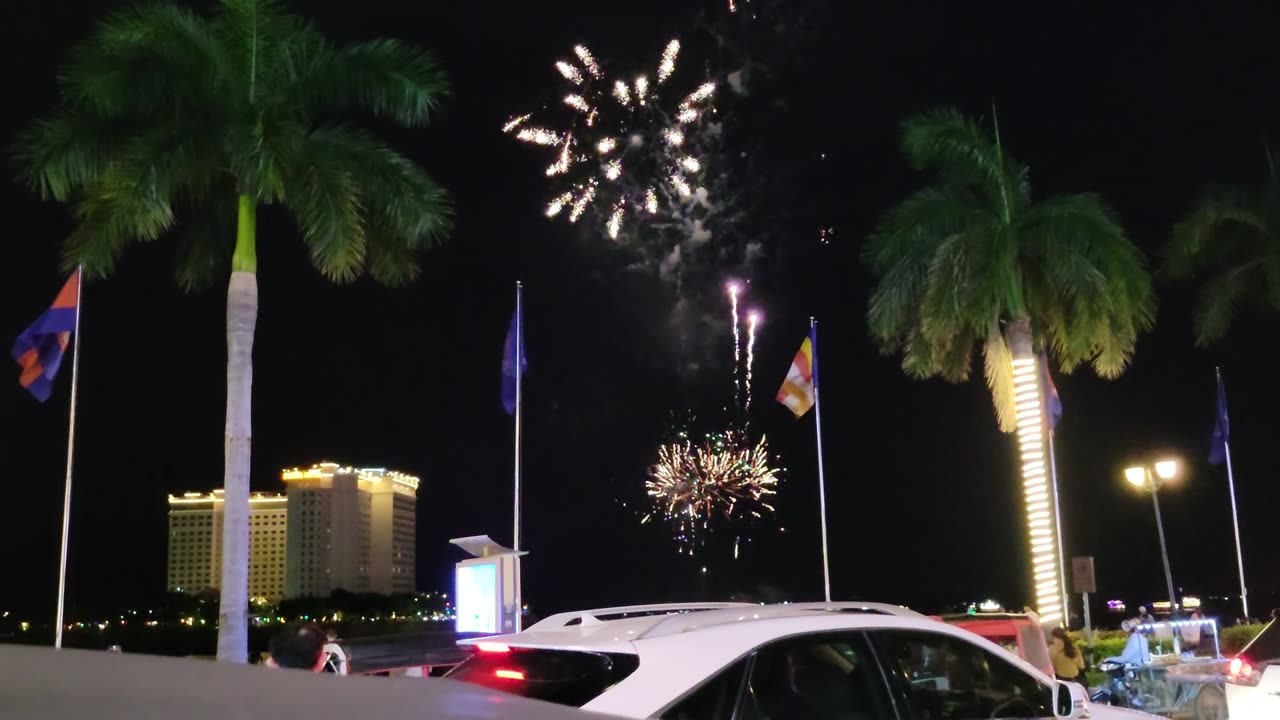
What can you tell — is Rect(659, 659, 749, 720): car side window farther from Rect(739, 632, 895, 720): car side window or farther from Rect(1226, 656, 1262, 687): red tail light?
Rect(1226, 656, 1262, 687): red tail light

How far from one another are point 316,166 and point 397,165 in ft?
4.28

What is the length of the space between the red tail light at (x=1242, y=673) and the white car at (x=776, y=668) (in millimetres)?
5136

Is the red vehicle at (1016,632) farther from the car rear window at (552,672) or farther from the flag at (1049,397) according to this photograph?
the flag at (1049,397)

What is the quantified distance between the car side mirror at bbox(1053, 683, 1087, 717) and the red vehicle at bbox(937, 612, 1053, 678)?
14.6 ft

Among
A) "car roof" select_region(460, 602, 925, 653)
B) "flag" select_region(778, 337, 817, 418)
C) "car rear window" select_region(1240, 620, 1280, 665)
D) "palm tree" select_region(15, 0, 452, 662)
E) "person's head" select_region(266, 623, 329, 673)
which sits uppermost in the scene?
"palm tree" select_region(15, 0, 452, 662)

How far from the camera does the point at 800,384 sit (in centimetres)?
2714

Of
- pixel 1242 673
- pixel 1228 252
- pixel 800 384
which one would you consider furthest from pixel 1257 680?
pixel 1228 252

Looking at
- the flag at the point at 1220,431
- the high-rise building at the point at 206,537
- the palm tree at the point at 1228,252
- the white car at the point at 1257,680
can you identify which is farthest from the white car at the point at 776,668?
the high-rise building at the point at 206,537

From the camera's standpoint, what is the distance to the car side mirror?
5.89 meters

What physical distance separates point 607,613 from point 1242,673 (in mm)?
6779

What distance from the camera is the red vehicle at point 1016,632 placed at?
10695 mm

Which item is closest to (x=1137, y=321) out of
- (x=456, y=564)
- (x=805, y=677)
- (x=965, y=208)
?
(x=965, y=208)

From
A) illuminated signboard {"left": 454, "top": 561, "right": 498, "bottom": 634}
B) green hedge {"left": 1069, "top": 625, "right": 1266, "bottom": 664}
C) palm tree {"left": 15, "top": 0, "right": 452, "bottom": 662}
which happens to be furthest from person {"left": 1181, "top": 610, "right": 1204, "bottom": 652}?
palm tree {"left": 15, "top": 0, "right": 452, "bottom": 662}

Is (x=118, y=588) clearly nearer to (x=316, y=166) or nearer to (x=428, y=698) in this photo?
(x=316, y=166)
